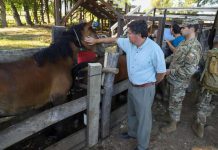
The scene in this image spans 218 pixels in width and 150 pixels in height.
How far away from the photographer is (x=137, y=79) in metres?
2.81

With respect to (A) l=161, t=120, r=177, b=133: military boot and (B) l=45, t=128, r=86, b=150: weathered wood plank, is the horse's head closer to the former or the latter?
(B) l=45, t=128, r=86, b=150: weathered wood plank

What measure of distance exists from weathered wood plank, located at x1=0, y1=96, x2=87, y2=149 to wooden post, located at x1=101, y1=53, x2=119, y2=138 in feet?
1.49

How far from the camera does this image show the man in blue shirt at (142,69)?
2.59 meters

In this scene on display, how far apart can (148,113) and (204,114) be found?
1.33 meters

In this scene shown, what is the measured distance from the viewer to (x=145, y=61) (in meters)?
2.67

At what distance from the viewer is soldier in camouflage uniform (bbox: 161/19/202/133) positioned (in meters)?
3.28

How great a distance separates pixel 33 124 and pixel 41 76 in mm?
822

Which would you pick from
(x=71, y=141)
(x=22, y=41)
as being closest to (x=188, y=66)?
(x=71, y=141)

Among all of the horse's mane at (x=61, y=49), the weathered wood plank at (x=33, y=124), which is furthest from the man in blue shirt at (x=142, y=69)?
the weathered wood plank at (x=33, y=124)

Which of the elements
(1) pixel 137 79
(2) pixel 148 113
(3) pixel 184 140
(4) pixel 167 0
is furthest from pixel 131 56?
(4) pixel 167 0

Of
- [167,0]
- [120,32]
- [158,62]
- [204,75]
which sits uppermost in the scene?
[167,0]

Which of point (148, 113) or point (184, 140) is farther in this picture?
point (184, 140)

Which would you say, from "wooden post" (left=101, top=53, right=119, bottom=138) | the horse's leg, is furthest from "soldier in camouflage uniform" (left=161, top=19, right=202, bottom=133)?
the horse's leg

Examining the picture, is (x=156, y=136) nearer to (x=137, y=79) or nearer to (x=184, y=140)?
(x=184, y=140)
